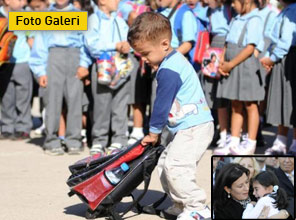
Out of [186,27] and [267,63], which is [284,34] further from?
[186,27]

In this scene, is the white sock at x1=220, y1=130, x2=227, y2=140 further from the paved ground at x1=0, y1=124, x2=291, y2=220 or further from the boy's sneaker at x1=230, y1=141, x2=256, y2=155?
the boy's sneaker at x1=230, y1=141, x2=256, y2=155

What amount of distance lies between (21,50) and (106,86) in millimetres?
1758

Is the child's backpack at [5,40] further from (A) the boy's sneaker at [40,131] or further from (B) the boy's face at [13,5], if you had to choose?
(A) the boy's sneaker at [40,131]

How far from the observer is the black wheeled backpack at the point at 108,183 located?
5.49 meters

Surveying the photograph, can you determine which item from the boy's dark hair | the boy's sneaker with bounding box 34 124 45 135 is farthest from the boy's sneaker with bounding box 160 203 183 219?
the boy's sneaker with bounding box 34 124 45 135

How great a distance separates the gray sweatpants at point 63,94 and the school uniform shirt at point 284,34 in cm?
221

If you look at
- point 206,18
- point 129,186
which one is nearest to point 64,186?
point 129,186

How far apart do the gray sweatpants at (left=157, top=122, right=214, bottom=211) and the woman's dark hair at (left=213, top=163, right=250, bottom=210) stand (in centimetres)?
85

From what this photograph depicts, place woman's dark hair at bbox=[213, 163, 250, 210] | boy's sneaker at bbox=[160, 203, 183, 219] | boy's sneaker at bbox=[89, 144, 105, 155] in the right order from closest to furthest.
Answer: woman's dark hair at bbox=[213, 163, 250, 210] → boy's sneaker at bbox=[160, 203, 183, 219] → boy's sneaker at bbox=[89, 144, 105, 155]

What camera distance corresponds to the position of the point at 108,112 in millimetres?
8586

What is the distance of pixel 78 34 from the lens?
8547 mm

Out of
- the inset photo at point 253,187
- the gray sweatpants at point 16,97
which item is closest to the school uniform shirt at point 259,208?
the inset photo at point 253,187

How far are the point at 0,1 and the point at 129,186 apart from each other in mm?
5054

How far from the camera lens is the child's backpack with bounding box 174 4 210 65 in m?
8.23
